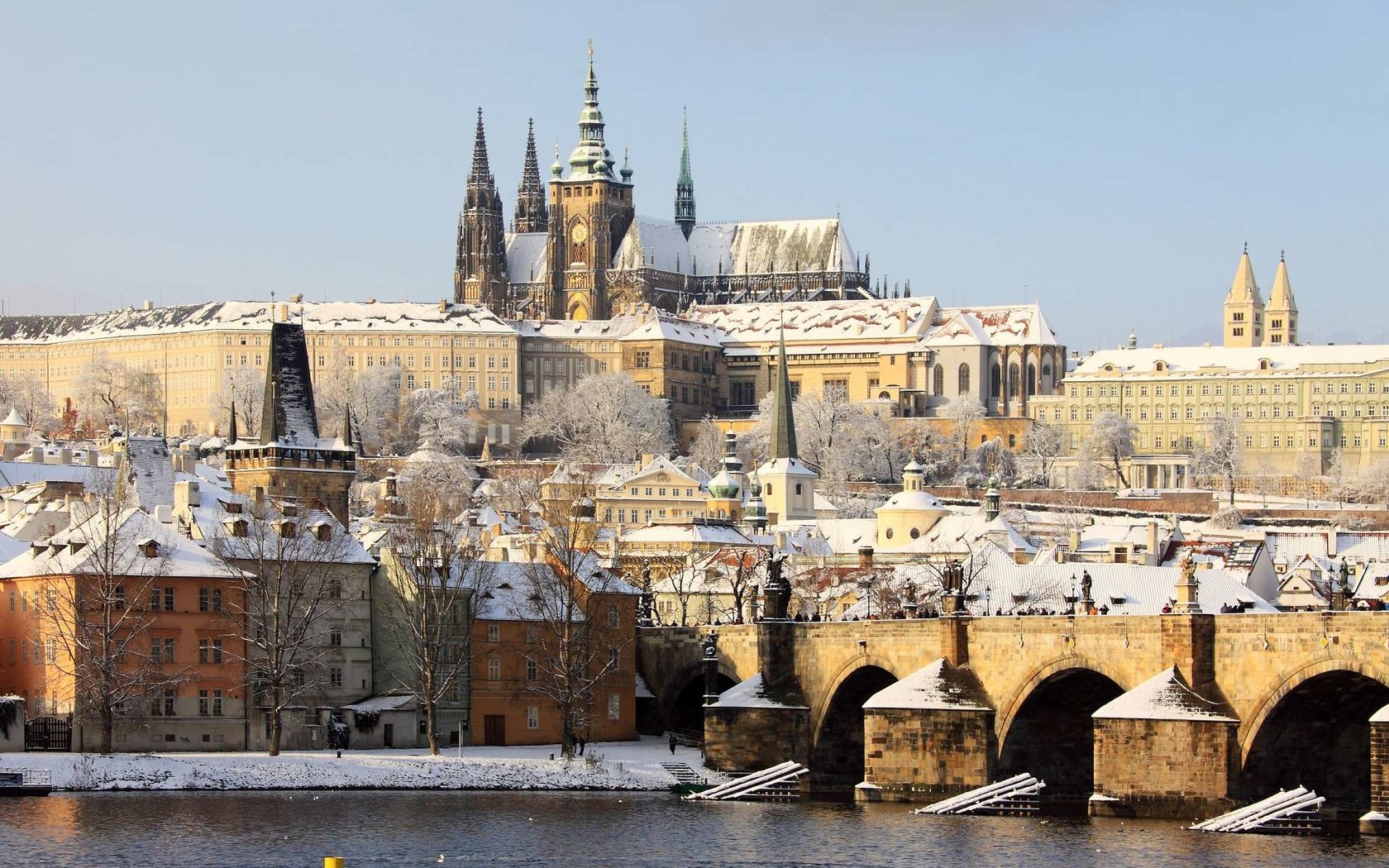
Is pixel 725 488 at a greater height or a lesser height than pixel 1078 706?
greater

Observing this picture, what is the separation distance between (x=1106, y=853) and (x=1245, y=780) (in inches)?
185

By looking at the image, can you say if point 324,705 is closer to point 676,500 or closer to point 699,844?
point 699,844

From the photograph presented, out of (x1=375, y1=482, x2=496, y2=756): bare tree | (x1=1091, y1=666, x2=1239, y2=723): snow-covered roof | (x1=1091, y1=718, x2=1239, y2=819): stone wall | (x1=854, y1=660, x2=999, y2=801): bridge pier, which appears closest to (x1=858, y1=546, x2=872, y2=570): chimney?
(x1=375, y1=482, x2=496, y2=756): bare tree

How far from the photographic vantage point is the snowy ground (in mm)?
74125

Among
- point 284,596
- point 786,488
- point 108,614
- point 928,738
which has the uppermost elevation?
point 786,488

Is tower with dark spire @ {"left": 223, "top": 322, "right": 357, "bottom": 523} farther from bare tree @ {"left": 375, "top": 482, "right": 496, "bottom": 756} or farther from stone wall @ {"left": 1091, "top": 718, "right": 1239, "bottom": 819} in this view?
stone wall @ {"left": 1091, "top": 718, "right": 1239, "bottom": 819}

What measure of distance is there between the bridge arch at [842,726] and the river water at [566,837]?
394 cm

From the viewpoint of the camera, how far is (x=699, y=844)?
64750mm

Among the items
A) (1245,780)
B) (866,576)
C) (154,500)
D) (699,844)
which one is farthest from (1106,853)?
(866,576)

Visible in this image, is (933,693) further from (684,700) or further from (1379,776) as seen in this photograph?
(684,700)

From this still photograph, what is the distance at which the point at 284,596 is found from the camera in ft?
271

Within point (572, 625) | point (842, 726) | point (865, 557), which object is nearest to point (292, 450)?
point (572, 625)

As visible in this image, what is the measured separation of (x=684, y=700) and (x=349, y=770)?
1635 centimetres

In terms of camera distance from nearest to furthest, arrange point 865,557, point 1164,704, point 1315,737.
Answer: point 1164,704
point 1315,737
point 865,557
